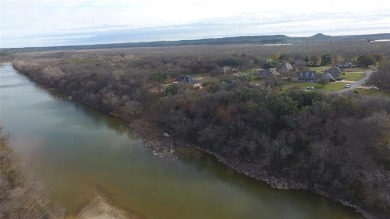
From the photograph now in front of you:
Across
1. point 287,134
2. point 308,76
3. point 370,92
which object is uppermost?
point 308,76

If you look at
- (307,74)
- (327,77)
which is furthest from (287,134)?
(307,74)

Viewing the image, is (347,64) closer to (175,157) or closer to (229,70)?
(229,70)

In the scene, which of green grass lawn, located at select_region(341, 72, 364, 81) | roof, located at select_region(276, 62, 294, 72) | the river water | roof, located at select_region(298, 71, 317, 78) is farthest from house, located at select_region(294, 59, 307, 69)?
the river water

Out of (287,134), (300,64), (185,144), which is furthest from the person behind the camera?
(300,64)

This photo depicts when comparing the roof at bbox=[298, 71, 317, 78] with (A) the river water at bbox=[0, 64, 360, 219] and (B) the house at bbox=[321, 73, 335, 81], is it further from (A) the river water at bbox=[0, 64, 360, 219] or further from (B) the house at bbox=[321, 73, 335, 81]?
(A) the river water at bbox=[0, 64, 360, 219]

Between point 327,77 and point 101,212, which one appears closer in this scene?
point 101,212

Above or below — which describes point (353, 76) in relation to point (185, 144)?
above
